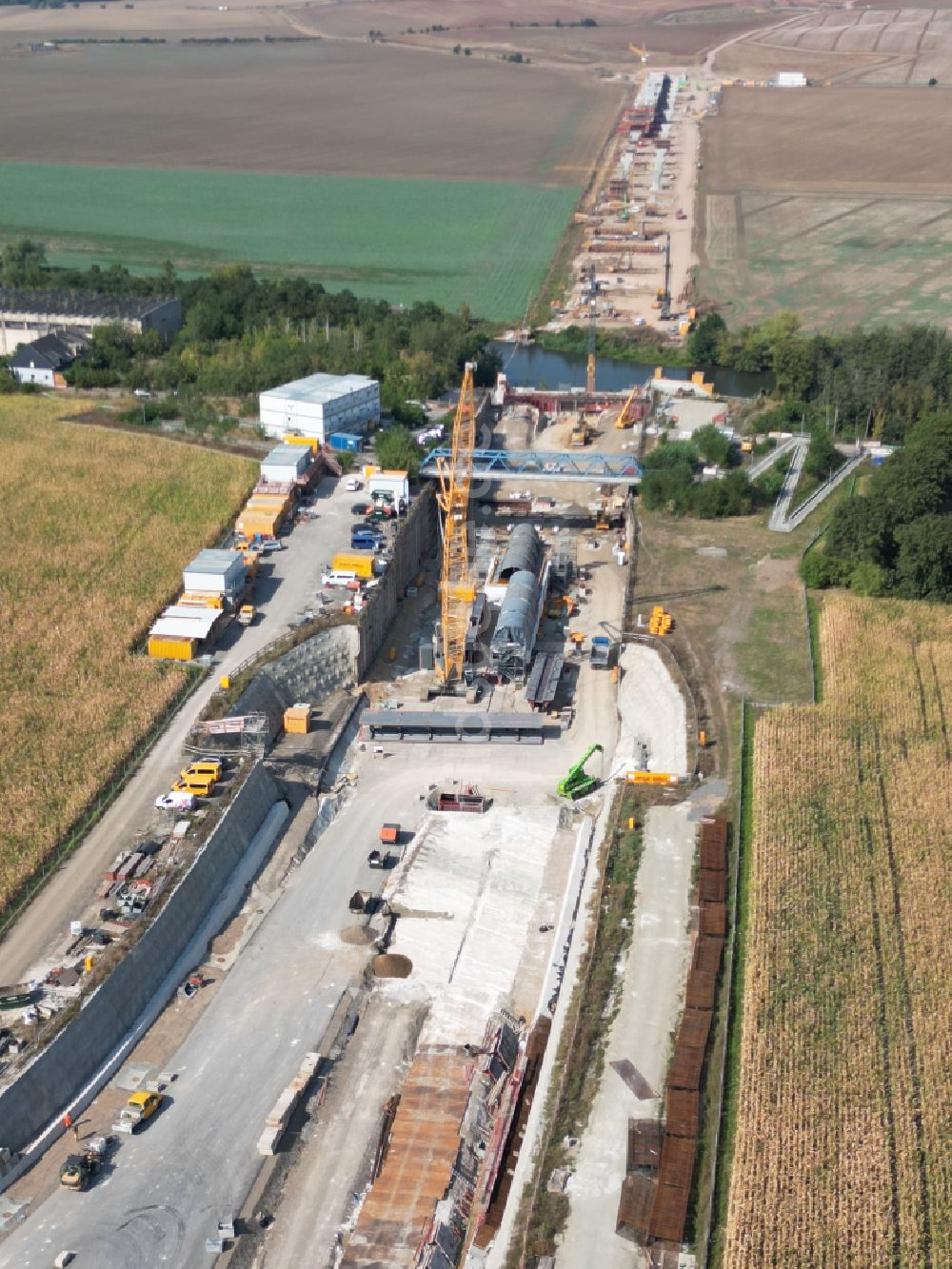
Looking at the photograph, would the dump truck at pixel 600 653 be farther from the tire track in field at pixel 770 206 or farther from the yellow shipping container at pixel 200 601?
the tire track in field at pixel 770 206

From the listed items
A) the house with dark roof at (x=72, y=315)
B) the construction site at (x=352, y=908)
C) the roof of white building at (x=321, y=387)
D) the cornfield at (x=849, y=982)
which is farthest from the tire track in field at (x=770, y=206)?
the cornfield at (x=849, y=982)

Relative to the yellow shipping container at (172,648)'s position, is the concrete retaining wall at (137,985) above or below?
below

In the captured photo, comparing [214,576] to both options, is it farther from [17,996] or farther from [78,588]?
[17,996]

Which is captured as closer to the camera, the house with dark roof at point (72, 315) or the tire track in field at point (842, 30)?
the house with dark roof at point (72, 315)

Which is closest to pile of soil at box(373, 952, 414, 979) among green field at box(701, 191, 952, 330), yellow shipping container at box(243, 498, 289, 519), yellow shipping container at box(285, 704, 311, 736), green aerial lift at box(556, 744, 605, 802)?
green aerial lift at box(556, 744, 605, 802)

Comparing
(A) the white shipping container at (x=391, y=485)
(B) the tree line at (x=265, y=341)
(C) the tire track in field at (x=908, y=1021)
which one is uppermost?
(B) the tree line at (x=265, y=341)

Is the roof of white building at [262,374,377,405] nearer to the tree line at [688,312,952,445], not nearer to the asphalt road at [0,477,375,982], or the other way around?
the asphalt road at [0,477,375,982]

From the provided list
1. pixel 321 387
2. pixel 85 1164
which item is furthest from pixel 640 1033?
pixel 321 387
